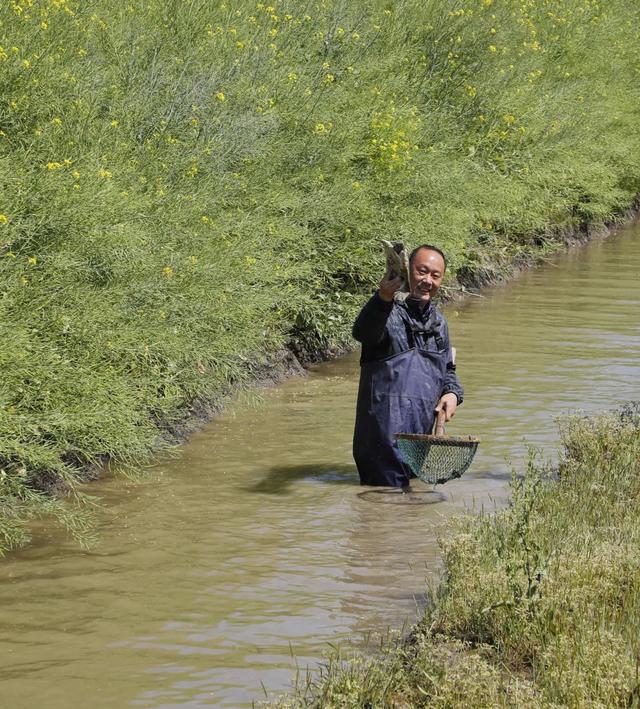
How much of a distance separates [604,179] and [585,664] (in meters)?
23.4

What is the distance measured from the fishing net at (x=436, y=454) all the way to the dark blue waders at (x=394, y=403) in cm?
26

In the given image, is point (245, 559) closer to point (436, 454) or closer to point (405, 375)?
point (436, 454)

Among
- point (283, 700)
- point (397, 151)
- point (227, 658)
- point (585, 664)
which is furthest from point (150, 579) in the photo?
point (397, 151)

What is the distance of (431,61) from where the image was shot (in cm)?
2003

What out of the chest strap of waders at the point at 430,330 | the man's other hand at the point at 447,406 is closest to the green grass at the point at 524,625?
the man's other hand at the point at 447,406

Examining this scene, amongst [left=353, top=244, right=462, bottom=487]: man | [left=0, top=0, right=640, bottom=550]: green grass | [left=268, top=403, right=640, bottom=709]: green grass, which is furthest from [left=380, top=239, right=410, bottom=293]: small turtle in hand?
[left=0, top=0, right=640, bottom=550]: green grass

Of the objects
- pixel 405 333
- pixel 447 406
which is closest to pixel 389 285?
pixel 405 333

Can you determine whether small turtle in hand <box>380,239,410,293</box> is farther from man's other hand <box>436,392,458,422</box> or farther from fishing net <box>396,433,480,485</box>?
man's other hand <box>436,392,458,422</box>

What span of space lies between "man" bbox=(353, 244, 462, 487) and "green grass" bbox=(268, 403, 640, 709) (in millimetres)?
Answer: 1248

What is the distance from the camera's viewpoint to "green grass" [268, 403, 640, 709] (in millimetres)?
4910

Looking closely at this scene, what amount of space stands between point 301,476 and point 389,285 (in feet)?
8.19

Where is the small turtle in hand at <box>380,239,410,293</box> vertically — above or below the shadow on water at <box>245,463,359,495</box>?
above

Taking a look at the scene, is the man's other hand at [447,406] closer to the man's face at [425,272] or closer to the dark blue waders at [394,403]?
the dark blue waders at [394,403]

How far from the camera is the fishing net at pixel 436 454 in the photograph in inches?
328
